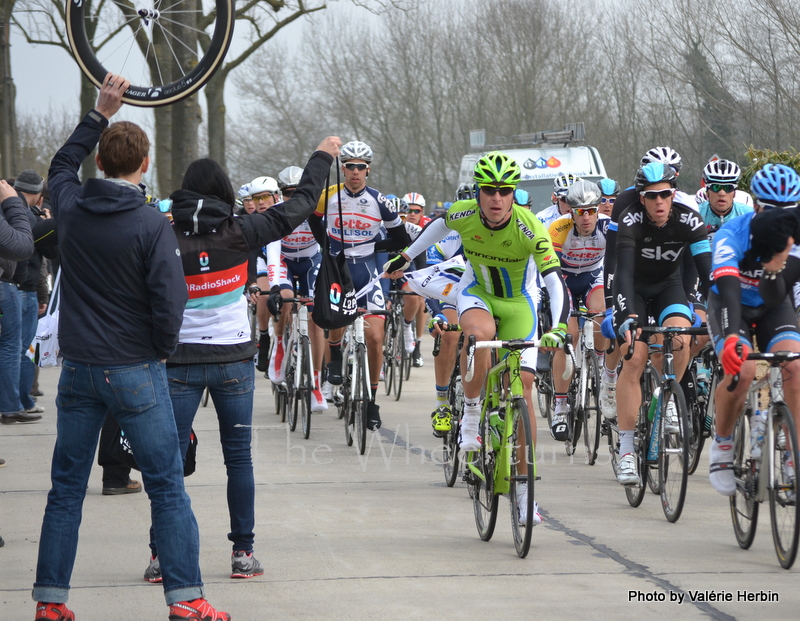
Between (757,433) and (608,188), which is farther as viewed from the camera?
(608,188)

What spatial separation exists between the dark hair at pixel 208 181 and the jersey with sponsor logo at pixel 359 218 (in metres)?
4.46

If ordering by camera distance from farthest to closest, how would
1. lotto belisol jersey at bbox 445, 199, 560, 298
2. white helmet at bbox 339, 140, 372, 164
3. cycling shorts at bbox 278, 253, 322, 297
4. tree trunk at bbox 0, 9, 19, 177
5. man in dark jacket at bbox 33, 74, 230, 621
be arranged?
tree trunk at bbox 0, 9, 19, 177 → cycling shorts at bbox 278, 253, 322, 297 → white helmet at bbox 339, 140, 372, 164 → lotto belisol jersey at bbox 445, 199, 560, 298 → man in dark jacket at bbox 33, 74, 230, 621

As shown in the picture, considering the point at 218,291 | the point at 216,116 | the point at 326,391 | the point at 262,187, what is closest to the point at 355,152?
the point at 262,187

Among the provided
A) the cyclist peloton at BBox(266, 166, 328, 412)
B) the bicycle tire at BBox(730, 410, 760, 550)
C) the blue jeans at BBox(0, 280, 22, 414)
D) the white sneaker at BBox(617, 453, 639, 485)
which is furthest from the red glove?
the blue jeans at BBox(0, 280, 22, 414)

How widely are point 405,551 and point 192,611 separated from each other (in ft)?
5.61

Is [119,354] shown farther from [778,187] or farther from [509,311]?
[778,187]

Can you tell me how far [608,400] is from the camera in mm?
8133

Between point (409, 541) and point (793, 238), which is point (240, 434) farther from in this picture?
point (793, 238)

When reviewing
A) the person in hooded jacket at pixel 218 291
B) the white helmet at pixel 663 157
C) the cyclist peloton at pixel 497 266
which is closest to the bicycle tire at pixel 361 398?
the cyclist peloton at pixel 497 266

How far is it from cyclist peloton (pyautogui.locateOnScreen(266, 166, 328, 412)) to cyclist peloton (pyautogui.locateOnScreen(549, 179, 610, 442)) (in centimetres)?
225

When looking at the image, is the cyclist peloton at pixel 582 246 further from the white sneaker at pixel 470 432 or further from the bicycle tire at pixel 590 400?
the white sneaker at pixel 470 432

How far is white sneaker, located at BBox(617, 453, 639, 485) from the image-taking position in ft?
22.4

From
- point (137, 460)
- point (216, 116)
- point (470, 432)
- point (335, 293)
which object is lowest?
point (470, 432)

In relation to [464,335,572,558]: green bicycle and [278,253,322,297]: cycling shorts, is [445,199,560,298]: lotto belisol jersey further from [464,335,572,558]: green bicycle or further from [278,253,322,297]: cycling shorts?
[278,253,322,297]: cycling shorts
